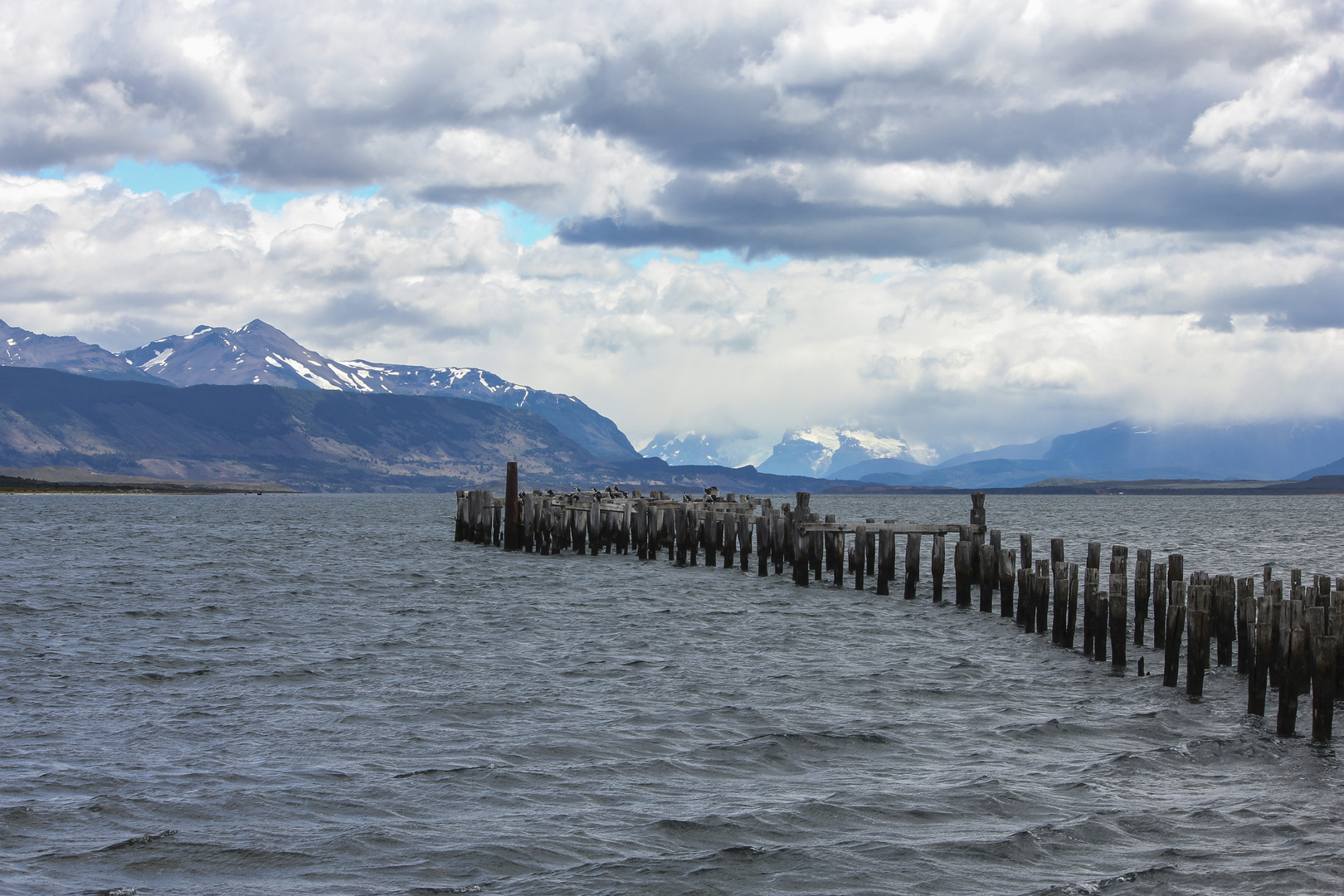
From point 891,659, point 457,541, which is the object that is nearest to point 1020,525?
point 457,541

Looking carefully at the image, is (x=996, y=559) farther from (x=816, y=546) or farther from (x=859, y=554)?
(x=816, y=546)

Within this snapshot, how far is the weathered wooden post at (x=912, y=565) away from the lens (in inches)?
1225

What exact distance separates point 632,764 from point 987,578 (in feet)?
55.2

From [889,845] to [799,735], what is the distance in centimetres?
436

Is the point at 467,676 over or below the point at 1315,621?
below

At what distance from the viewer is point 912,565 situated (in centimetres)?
3119

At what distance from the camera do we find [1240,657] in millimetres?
19250

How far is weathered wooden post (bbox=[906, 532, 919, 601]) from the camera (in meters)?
31.1

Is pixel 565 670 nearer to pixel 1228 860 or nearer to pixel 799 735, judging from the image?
pixel 799 735

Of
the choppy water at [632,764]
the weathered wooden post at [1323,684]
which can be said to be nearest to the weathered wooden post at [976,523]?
the choppy water at [632,764]

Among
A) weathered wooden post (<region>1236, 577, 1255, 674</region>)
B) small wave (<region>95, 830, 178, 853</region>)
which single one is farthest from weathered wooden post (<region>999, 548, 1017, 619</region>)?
small wave (<region>95, 830, 178, 853</region>)

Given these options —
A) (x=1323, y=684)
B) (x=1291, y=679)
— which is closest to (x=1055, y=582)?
(x=1291, y=679)

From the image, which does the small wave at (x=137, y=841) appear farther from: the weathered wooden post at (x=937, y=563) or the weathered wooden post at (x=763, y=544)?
the weathered wooden post at (x=763, y=544)

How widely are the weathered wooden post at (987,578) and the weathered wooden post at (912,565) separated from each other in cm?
239
